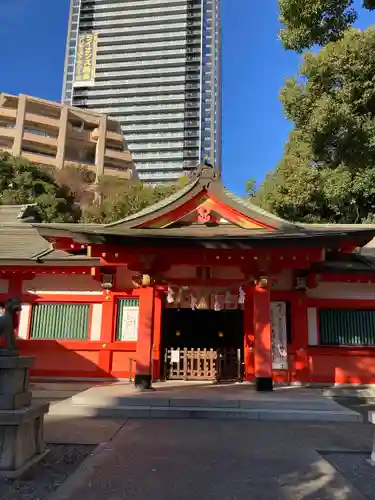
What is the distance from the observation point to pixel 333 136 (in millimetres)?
14211

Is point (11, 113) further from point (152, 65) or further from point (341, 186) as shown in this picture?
point (341, 186)

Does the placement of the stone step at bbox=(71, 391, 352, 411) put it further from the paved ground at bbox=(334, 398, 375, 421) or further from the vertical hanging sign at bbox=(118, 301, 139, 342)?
the vertical hanging sign at bbox=(118, 301, 139, 342)

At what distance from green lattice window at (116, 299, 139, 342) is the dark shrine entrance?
101cm

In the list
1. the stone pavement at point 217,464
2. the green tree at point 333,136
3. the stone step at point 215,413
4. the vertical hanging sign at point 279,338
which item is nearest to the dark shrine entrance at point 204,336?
the vertical hanging sign at point 279,338

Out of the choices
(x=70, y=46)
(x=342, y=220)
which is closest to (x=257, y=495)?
(x=342, y=220)

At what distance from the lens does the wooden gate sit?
1227cm

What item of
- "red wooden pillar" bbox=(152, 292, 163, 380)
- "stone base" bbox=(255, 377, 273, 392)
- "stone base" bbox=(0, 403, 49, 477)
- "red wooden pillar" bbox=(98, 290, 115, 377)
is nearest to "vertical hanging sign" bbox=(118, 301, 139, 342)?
"red wooden pillar" bbox=(98, 290, 115, 377)

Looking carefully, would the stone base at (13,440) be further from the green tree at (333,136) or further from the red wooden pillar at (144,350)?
the green tree at (333,136)

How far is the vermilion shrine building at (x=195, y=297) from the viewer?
11.4 metres

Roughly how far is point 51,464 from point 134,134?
9407cm

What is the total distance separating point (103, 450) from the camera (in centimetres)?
634

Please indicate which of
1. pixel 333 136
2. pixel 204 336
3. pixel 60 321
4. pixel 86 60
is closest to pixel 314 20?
pixel 333 136

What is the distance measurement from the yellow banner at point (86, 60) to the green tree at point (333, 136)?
84696 millimetres

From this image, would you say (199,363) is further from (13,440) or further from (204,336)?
(13,440)
